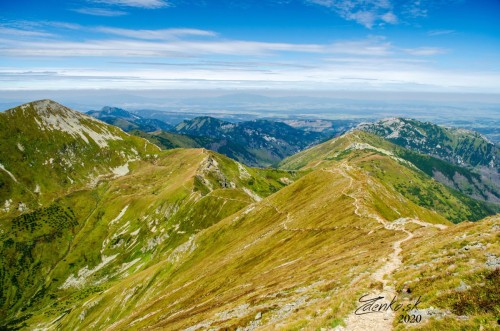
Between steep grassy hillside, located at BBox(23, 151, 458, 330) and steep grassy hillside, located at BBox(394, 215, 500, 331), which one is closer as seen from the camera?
steep grassy hillside, located at BBox(394, 215, 500, 331)

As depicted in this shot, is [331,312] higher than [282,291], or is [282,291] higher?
[331,312]

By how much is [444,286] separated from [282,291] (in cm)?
3423

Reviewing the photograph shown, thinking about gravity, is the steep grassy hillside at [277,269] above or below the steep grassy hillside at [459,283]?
below

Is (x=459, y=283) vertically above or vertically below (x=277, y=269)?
above

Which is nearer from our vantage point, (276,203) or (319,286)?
(319,286)

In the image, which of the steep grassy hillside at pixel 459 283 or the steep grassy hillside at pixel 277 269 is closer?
the steep grassy hillside at pixel 459 283

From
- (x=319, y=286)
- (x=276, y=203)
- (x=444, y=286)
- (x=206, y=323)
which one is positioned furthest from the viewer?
(x=276, y=203)

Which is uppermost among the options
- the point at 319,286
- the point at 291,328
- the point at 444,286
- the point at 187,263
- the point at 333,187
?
the point at 444,286

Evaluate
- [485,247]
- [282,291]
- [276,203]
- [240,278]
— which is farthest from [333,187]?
[485,247]

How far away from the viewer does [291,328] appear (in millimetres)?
36156

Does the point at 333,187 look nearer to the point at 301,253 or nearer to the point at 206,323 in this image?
the point at 301,253

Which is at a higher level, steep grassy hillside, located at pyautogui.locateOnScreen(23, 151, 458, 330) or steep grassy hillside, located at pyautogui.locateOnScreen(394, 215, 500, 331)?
steep grassy hillside, located at pyautogui.locateOnScreen(394, 215, 500, 331)

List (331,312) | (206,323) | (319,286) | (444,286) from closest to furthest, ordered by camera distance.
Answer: (444,286), (331,312), (319,286), (206,323)

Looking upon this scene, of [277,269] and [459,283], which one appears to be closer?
[459,283]
